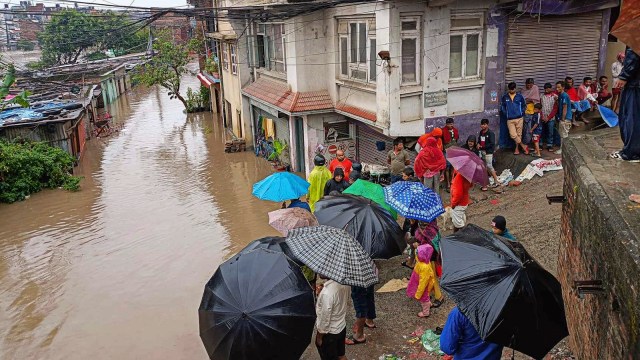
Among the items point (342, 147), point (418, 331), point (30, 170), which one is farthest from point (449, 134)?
point (30, 170)

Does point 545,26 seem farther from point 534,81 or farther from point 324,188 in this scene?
point 324,188

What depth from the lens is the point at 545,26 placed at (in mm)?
11508

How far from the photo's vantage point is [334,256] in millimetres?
4883

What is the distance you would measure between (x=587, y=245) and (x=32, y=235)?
1219 cm

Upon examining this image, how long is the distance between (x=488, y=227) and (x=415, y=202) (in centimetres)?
303

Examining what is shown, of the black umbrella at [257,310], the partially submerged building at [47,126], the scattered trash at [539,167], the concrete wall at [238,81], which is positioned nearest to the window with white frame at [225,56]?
the concrete wall at [238,81]

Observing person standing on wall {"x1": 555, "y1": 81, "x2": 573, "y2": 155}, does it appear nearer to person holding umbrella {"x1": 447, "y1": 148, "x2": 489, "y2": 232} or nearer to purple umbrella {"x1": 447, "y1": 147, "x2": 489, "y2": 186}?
person holding umbrella {"x1": 447, "y1": 148, "x2": 489, "y2": 232}

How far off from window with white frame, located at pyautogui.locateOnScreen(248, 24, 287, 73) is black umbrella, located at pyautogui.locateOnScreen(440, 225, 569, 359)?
37.8ft

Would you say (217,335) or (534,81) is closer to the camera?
(217,335)

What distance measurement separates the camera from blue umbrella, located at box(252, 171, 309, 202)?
8.00 meters

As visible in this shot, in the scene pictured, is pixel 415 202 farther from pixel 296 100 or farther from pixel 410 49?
pixel 296 100

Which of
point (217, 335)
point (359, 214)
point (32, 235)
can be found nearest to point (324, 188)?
point (359, 214)

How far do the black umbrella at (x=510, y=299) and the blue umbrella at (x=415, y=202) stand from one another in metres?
2.25

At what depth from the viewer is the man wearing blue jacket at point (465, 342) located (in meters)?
4.23
